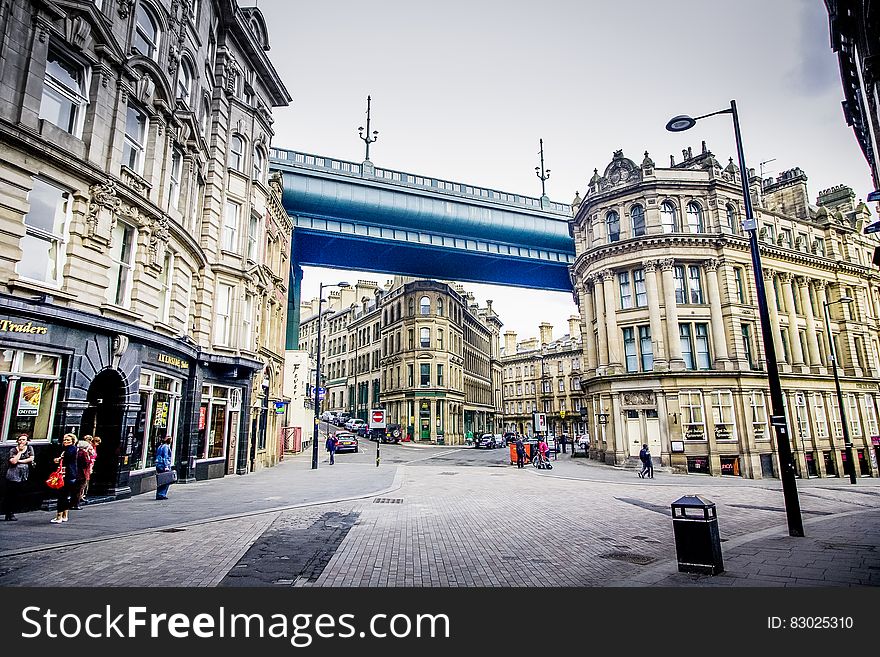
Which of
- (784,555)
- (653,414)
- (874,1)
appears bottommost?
(784,555)

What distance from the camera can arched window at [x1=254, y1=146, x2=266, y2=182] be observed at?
81.8ft

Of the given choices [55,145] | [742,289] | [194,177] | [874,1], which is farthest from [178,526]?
[742,289]

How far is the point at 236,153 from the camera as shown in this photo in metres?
23.5

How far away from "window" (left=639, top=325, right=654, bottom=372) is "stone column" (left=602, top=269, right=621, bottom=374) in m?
1.35

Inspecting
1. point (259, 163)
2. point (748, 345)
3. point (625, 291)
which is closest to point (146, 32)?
point (259, 163)

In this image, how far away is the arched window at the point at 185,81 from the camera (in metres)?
17.9

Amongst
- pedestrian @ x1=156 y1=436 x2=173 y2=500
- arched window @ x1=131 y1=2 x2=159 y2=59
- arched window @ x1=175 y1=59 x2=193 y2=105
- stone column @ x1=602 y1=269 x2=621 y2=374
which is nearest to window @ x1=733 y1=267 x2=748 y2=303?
stone column @ x1=602 y1=269 x2=621 y2=374

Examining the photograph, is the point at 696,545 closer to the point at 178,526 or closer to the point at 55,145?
the point at 178,526

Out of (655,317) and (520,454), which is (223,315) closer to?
(520,454)

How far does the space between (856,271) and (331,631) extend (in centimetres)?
4665

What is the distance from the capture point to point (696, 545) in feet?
23.5

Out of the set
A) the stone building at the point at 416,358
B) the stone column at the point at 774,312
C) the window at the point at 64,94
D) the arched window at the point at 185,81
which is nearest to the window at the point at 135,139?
the window at the point at 64,94

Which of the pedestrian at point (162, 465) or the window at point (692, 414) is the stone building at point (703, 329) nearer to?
the window at point (692, 414)

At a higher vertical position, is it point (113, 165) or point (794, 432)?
point (113, 165)
